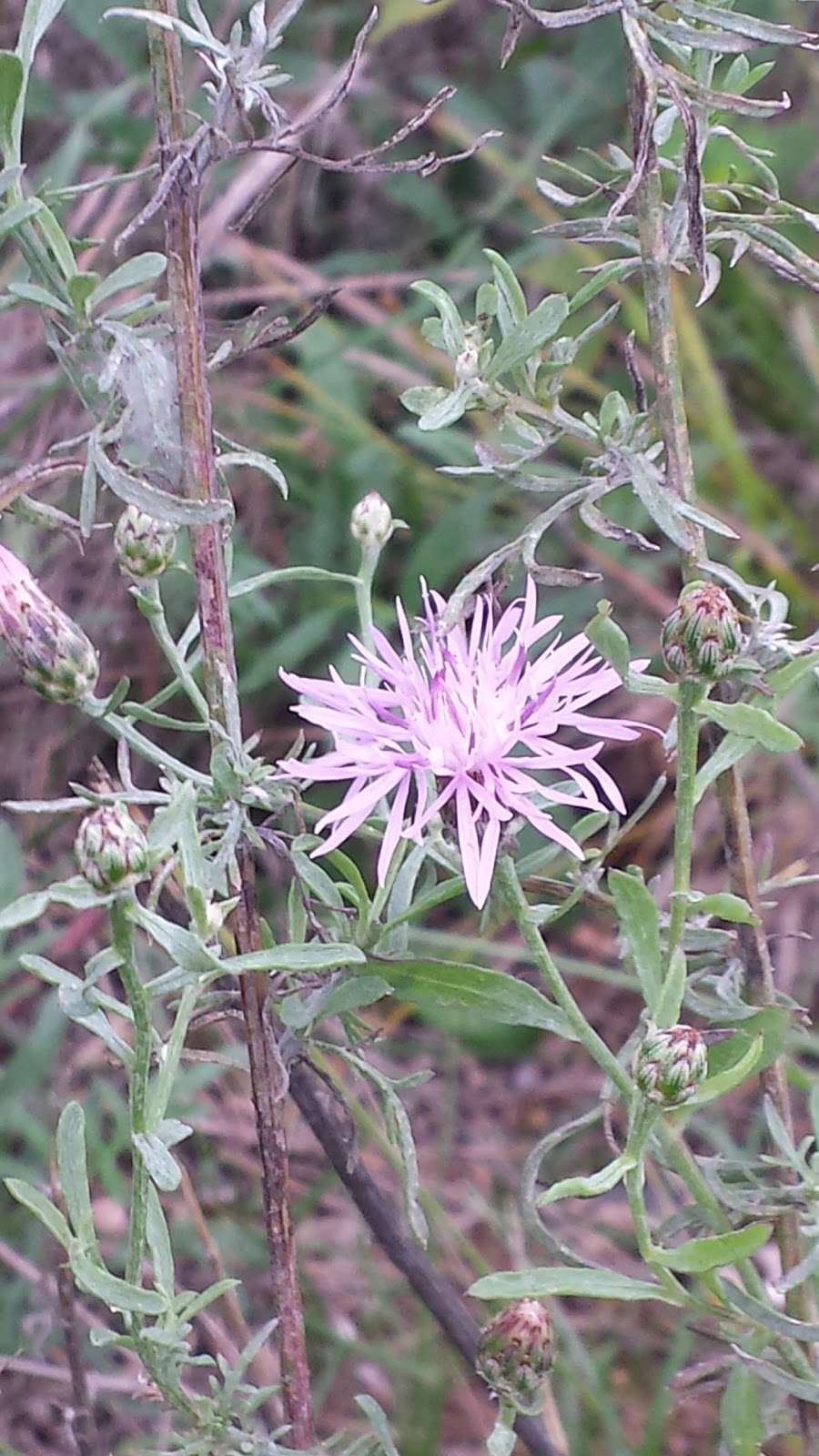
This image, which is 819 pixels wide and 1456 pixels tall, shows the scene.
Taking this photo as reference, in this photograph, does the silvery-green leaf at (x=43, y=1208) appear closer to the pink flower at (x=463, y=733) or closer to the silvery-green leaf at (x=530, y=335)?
the pink flower at (x=463, y=733)

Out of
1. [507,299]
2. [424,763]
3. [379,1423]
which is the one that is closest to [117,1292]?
[379,1423]

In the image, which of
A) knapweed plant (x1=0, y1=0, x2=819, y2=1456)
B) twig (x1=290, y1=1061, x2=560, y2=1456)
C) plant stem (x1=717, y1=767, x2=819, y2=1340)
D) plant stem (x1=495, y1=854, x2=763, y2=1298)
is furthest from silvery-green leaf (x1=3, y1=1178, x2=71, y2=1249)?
plant stem (x1=717, y1=767, x2=819, y2=1340)

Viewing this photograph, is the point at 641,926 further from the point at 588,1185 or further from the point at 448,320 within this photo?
the point at 448,320

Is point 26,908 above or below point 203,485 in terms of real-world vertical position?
below

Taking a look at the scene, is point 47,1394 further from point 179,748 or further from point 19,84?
point 19,84

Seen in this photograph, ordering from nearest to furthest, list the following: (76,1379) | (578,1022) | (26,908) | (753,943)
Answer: (26,908) → (578,1022) → (753,943) → (76,1379)


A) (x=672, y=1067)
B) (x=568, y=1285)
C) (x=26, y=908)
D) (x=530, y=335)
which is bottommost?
(x=568, y=1285)

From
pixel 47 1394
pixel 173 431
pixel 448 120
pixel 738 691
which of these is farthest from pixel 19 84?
pixel 448 120

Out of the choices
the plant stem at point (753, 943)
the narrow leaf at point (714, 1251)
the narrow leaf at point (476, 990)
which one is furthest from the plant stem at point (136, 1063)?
the plant stem at point (753, 943)

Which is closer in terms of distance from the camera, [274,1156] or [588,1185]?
[588,1185]
